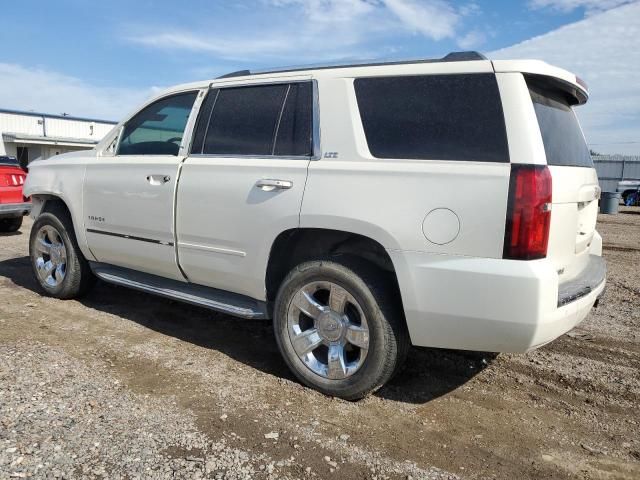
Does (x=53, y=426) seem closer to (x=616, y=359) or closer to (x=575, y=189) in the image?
(x=575, y=189)

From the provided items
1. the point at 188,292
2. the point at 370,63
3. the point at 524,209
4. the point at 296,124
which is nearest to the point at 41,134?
the point at 188,292

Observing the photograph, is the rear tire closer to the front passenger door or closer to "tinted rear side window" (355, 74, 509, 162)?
the front passenger door

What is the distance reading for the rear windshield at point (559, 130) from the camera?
3.09 m

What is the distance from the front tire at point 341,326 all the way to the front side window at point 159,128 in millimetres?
1667

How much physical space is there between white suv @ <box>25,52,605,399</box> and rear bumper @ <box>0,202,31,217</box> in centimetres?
602

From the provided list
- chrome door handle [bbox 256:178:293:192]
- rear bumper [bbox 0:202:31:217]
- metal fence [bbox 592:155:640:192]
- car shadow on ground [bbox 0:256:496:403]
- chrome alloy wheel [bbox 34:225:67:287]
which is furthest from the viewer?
metal fence [bbox 592:155:640:192]

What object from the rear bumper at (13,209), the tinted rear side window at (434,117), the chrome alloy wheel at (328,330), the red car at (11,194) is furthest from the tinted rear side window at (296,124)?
the rear bumper at (13,209)

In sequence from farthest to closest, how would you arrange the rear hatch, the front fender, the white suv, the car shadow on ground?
the front fender
the car shadow on ground
the rear hatch
the white suv

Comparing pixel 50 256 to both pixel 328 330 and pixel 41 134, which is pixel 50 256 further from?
pixel 41 134

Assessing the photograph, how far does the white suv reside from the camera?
9.47ft

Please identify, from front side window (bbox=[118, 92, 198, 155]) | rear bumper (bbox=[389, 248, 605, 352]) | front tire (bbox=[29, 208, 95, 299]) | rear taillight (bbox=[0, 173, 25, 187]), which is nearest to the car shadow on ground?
front tire (bbox=[29, 208, 95, 299])

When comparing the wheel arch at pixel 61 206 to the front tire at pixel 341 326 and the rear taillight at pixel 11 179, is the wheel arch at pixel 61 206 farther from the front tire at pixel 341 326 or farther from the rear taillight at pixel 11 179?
the rear taillight at pixel 11 179

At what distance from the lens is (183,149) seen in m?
4.30

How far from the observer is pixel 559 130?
3.33 metres
